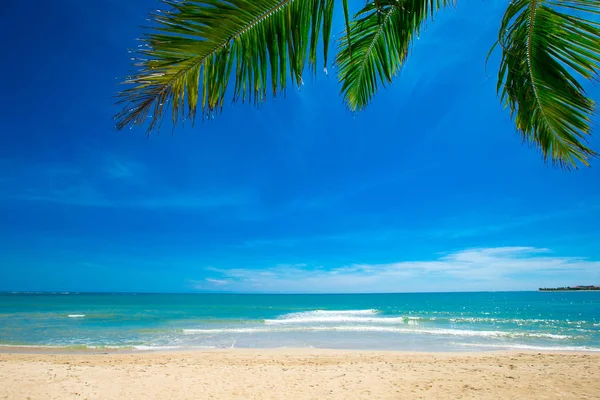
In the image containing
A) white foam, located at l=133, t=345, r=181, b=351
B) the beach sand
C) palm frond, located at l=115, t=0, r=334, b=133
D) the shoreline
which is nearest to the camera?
palm frond, located at l=115, t=0, r=334, b=133

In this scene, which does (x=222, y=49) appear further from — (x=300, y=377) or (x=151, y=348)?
(x=151, y=348)

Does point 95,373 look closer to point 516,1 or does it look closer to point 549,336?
point 516,1

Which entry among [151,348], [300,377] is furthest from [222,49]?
[151,348]

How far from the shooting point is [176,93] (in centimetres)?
145

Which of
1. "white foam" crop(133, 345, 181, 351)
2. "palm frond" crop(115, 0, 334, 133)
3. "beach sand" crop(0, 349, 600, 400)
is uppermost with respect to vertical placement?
"palm frond" crop(115, 0, 334, 133)

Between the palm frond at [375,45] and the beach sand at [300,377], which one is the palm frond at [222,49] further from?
the beach sand at [300,377]

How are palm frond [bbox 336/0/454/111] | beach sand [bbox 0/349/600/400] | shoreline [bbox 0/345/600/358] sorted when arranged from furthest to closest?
shoreline [bbox 0/345/600/358], beach sand [bbox 0/349/600/400], palm frond [bbox 336/0/454/111]

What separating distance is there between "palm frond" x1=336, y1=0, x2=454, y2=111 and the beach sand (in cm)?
558

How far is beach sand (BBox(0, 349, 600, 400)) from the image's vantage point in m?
6.31

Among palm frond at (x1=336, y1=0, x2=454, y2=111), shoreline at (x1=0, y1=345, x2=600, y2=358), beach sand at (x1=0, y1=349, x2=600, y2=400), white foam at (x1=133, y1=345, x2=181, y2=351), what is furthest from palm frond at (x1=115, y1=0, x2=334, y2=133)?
white foam at (x1=133, y1=345, x2=181, y2=351)

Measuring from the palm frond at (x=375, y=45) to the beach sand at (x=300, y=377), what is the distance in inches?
220

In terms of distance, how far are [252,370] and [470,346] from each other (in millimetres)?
9331

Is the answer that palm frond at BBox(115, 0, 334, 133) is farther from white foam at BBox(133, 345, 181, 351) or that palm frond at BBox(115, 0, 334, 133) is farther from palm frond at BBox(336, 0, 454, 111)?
white foam at BBox(133, 345, 181, 351)

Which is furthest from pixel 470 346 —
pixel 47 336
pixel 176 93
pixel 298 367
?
pixel 47 336
